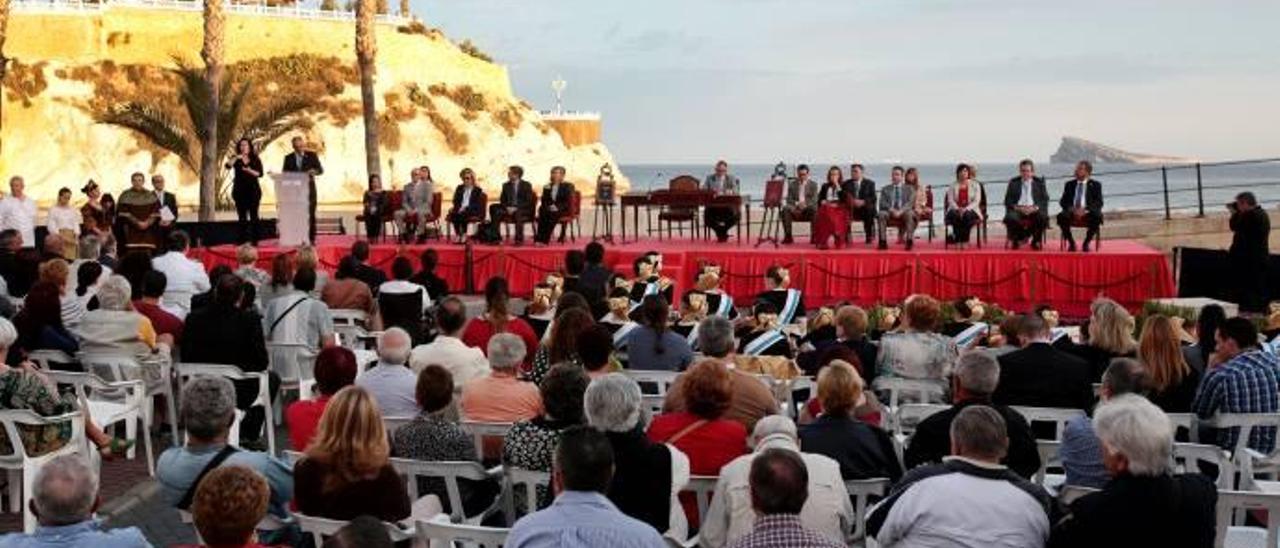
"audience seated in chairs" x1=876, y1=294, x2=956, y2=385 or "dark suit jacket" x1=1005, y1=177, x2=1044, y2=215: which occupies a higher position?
"dark suit jacket" x1=1005, y1=177, x2=1044, y2=215

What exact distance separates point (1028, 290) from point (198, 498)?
46.8ft

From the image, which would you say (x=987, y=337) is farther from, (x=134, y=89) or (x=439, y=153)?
(x=439, y=153)

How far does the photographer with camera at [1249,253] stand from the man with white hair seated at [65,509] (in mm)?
15053

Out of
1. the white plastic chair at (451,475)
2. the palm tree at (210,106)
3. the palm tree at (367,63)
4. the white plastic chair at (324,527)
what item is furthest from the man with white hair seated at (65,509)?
the palm tree at (367,63)

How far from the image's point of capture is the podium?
18.8 m

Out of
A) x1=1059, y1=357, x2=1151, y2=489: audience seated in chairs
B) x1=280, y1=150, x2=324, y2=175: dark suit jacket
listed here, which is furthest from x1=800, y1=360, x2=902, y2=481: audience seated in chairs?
x1=280, y1=150, x2=324, y2=175: dark suit jacket

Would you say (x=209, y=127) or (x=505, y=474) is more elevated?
(x=209, y=127)

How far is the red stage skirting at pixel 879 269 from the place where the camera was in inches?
680

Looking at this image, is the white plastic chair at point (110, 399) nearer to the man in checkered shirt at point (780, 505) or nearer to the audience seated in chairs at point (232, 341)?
the audience seated in chairs at point (232, 341)

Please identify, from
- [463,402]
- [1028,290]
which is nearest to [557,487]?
[463,402]

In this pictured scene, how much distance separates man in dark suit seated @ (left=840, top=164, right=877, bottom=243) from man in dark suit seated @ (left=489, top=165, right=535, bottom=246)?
3.85 metres

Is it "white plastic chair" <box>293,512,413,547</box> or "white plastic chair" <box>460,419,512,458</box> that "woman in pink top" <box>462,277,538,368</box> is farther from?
"white plastic chair" <box>293,512,413,547</box>

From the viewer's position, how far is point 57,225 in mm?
18391

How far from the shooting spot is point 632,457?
5.41 metres
